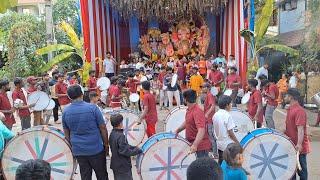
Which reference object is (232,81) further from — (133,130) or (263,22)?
(263,22)

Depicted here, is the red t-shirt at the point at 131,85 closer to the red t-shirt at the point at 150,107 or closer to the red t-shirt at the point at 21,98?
the red t-shirt at the point at 21,98

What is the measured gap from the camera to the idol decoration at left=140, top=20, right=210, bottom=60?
22859mm

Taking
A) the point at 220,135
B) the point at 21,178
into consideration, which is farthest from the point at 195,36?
the point at 21,178

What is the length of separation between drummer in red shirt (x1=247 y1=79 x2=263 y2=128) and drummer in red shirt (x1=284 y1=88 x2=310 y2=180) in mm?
→ 2724

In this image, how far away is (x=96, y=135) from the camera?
6.16m

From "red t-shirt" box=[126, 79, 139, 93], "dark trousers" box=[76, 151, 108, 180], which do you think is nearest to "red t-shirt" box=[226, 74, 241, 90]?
"red t-shirt" box=[126, 79, 139, 93]

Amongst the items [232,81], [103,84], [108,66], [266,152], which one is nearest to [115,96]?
[103,84]

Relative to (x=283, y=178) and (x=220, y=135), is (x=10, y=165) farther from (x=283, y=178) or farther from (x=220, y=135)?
(x=283, y=178)

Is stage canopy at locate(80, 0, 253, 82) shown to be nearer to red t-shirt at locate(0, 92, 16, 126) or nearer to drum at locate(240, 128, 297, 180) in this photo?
red t-shirt at locate(0, 92, 16, 126)

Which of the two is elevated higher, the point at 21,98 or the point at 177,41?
the point at 177,41

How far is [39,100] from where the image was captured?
1085 centimetres

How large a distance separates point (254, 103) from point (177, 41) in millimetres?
13657

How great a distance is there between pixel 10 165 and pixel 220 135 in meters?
2.76

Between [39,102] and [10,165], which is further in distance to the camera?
[39,102]
